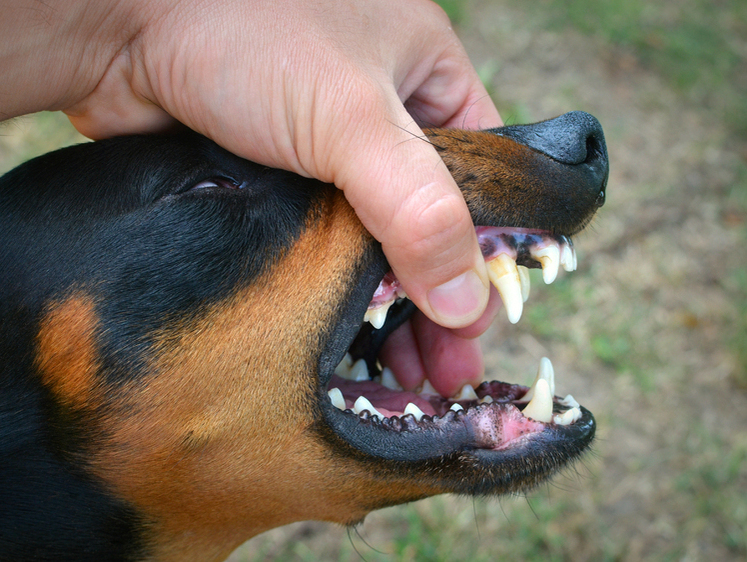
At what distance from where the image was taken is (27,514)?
84.4 inches

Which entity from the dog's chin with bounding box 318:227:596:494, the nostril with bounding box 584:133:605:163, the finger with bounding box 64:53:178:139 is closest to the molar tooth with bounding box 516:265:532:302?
the dog's chin with bounding box 318:227:596:494

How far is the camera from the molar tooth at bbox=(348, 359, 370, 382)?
279 centimetres

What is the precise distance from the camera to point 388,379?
2.86m

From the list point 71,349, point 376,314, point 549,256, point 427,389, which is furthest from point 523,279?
point 71,349

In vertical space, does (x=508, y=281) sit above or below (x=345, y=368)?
above

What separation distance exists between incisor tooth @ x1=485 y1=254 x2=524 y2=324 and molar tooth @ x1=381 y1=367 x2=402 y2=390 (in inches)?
29.8

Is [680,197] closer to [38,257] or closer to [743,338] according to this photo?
[743,338]

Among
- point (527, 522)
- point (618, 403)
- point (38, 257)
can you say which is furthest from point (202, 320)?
point (618, 403)

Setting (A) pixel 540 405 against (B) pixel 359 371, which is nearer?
(A) pixel 540 405

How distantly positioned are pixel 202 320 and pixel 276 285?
0.83ft

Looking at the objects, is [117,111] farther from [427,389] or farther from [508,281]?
[427,389]

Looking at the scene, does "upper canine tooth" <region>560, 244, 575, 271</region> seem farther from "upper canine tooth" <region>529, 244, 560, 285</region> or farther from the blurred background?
the blurred background

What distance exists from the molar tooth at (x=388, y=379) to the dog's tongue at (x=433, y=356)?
32 mm

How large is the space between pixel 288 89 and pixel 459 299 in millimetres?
800
